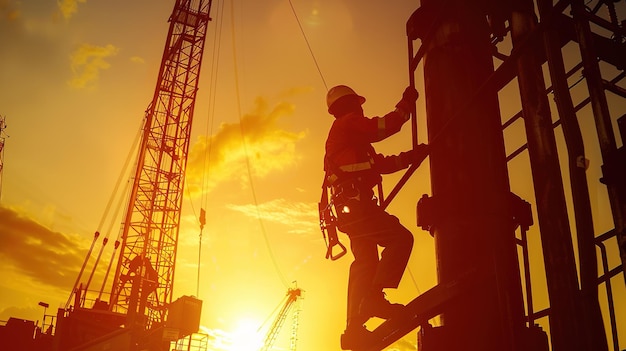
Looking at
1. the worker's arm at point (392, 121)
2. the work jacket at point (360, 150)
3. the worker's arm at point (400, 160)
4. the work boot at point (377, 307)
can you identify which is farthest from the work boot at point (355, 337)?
the worker's arm at point (392, 121)

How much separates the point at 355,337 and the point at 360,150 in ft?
5.49

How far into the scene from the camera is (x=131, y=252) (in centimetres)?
4125

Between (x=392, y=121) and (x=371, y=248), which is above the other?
(x=392, y=121)

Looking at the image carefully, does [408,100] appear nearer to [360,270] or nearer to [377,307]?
[360,270]

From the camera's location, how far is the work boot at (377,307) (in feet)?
11.9

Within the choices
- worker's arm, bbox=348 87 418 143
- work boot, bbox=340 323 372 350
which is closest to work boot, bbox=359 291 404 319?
work boot, bbox=340 323 372 350

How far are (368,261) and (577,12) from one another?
2.54 m

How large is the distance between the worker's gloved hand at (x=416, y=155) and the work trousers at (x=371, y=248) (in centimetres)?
55

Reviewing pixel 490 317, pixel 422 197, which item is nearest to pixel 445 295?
pixel 490 317

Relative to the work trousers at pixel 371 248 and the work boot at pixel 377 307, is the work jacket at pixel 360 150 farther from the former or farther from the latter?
the work boot at pixel 377 307

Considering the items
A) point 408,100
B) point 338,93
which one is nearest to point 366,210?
point 408,100

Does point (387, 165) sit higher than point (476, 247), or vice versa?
point (387, 165)

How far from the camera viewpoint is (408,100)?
4223 mm

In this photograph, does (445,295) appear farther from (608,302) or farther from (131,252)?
(131,252)
